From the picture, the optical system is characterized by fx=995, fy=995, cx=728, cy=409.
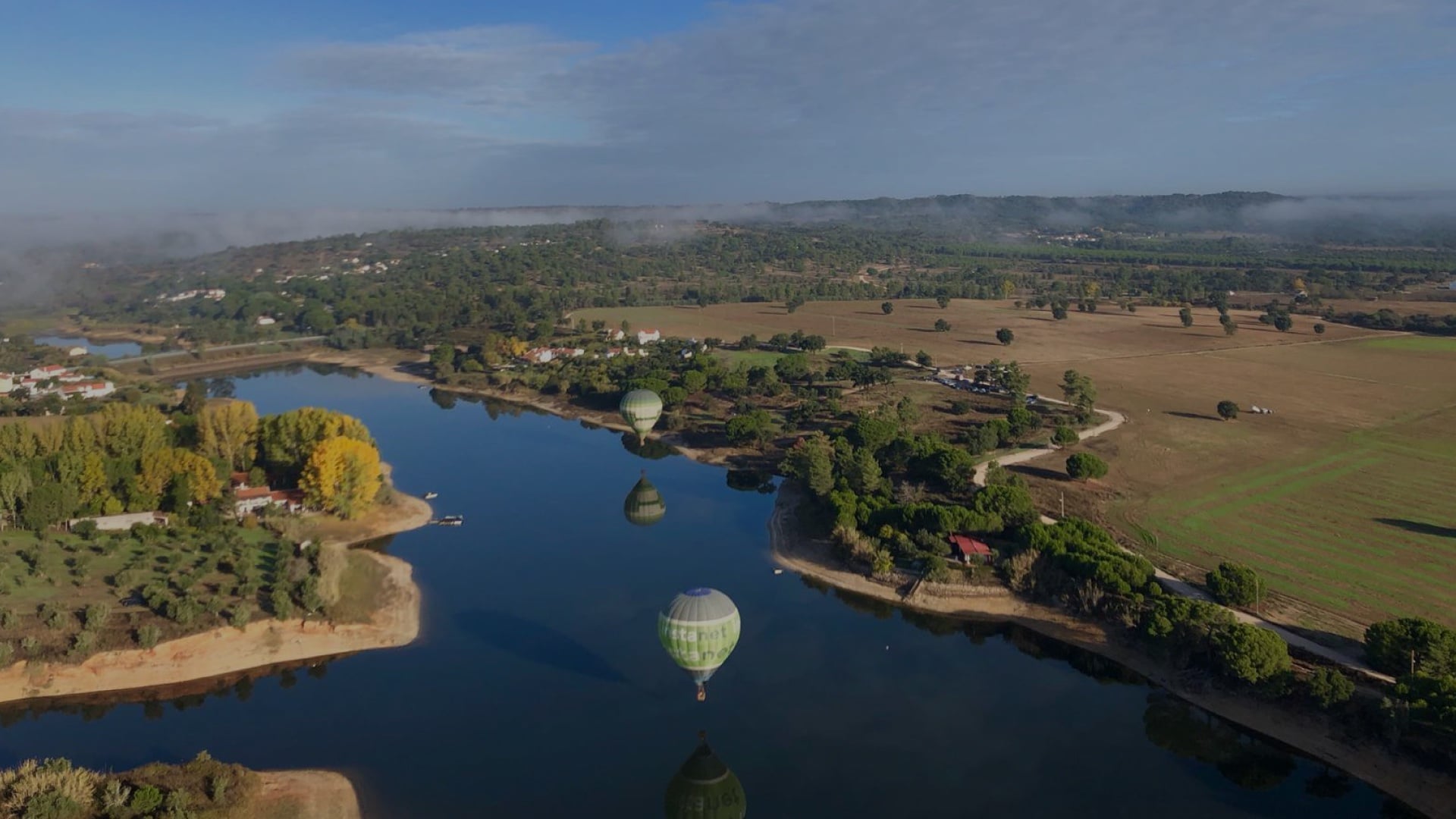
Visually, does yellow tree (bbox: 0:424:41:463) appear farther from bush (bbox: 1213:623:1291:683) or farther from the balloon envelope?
bush (bbox: 1213:623:1291:683)

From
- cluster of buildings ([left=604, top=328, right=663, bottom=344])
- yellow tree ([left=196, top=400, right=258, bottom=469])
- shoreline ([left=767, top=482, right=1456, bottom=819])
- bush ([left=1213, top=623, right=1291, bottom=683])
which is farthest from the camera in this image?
cluster of buildings ([left=604, top=328, right=663, bottom=344])

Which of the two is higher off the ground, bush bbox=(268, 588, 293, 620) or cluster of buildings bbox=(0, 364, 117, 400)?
cluster of buildings bbox=(0, 364, 117, 400)

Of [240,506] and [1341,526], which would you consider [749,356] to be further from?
[1341,526]

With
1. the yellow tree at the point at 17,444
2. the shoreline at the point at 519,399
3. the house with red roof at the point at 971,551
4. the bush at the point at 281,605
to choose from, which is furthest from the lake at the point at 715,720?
the yellow tree at the point at 17,444

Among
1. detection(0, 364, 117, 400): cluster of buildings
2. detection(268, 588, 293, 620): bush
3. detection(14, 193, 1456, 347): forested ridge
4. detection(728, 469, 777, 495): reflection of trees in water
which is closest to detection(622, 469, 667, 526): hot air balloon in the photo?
detection(728, 469, 777, 495): reflection of trees in water

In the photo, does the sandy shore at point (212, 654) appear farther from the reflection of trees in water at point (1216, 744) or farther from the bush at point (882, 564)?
the reflection of trees in water at point (1216, 744)

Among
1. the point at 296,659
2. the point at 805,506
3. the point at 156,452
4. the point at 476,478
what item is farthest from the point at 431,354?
the point at 296,659
